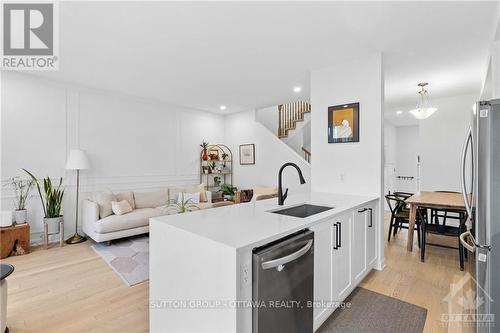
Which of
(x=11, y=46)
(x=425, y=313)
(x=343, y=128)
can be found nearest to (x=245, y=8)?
(x=343, y=128)

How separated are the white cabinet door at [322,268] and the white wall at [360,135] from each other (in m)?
1.46

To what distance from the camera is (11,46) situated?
2.88m

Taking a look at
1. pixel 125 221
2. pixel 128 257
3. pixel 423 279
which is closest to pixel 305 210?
pixel 423 279

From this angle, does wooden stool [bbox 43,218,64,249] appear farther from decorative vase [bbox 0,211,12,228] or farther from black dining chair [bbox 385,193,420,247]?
black dining chair [bbox 385,193,420,247]

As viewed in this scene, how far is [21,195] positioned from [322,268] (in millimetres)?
4496

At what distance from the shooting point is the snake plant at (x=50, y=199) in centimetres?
389

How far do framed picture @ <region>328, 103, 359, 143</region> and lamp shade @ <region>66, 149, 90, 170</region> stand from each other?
3959 millimetres

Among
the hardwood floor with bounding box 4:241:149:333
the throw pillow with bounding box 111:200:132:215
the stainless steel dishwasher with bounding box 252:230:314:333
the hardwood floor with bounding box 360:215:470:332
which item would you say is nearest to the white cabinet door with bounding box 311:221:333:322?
the stainless steel dishwasher with bounding box 252:230:314:333

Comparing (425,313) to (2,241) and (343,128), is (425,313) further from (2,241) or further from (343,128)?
(2,241)

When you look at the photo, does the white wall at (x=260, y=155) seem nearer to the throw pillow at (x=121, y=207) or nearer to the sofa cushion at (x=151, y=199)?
the sofa cushion at (x=151, y=199)

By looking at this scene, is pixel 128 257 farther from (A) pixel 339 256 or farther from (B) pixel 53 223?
(A) pixel 339 256

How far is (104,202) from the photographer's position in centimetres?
411

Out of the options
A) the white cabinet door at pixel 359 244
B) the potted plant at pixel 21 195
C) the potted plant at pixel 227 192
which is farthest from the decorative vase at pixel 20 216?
the white cabinet door at pixel 359 244

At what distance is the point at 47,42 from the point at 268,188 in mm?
4292
